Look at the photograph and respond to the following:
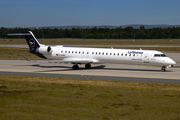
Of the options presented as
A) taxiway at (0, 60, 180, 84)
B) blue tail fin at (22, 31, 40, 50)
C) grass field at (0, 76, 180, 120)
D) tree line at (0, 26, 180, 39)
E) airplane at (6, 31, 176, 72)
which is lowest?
taxiway at (0, 60, 180, 84)

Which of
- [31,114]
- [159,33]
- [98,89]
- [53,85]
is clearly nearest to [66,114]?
[31,114]

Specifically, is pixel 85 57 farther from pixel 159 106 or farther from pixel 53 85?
pixel 159 106

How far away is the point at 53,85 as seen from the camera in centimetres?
1962

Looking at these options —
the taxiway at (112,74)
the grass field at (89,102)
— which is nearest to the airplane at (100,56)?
the taxiway at (112,74)

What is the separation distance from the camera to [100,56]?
3120 cm

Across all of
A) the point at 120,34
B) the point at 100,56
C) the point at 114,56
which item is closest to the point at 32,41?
the point at 100,56

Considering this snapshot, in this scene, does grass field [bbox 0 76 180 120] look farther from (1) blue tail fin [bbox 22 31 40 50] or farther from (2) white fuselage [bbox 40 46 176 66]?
(1) blue tail fin [bbox 22 31 40 50]

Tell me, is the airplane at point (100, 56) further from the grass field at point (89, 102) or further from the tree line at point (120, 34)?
the tree line at point (120, 34)

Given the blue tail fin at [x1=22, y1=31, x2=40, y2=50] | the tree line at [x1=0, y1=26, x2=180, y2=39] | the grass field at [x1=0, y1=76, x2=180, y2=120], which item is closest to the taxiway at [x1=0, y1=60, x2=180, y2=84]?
the grass field at [x1=0, y1=76, x2=180, y2=120]

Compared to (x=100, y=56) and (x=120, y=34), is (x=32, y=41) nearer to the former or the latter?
(x=100, y=56)

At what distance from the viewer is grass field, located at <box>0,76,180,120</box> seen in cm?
1156

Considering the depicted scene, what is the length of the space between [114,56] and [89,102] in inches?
671

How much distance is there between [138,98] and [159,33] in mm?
138373

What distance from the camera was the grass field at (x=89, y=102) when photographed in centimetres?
1156
